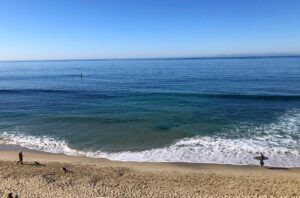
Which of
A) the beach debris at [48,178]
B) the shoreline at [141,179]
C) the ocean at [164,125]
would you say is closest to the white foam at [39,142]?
the ocean at [164,125]

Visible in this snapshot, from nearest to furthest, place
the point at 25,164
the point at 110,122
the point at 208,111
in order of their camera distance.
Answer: the point at 25,164 < the point at 110,122 < the point at 208,111

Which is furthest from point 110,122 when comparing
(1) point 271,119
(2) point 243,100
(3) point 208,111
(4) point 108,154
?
(2) point 243,100

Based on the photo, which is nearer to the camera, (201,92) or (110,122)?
(110,122)

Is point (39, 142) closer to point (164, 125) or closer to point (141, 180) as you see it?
point (164, 125)

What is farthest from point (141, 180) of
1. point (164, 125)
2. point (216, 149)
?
point (164, 125)

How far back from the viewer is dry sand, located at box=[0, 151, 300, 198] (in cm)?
1462

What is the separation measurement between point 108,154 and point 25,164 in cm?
570

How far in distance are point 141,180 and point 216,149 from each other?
27.0ft

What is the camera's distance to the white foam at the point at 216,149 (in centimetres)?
2072

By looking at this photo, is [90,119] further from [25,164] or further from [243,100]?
[243,100]

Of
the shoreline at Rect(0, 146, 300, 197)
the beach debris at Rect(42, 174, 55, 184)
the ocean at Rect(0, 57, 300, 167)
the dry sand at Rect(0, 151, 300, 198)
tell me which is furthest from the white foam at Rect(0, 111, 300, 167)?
the beach debris at Rect(42, 174, 55, 184)

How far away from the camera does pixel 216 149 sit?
22.5m

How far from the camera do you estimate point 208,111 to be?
113 feet

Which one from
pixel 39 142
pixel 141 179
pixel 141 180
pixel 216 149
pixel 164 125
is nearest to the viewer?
pixel 141 180
